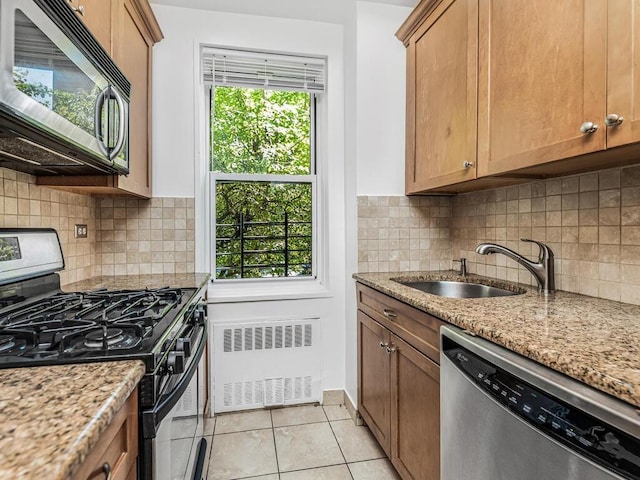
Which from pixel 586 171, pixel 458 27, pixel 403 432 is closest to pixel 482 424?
pixel 403 432

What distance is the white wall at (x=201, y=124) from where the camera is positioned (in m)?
2.21

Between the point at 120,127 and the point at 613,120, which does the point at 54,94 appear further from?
the point at 613,120

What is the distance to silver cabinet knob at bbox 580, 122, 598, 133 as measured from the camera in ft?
3.39

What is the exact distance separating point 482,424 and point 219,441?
156cm

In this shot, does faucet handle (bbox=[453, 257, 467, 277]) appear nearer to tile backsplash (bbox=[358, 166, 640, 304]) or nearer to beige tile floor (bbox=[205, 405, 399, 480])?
tile backsplash (bbox=[358, 166, 640, 304])

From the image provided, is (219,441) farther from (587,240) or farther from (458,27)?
(458,27)

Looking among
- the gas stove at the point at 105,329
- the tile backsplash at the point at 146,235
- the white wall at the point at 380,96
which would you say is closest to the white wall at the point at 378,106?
the white wall at the point at 380,96

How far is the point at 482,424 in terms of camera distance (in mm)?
970

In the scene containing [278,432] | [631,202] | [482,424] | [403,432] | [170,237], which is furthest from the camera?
[170,237]

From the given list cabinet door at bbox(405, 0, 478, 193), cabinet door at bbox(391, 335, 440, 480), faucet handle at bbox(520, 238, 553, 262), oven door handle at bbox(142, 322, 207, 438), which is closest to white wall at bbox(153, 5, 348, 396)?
cabinet door at bbox(405, 0, 478, 193)

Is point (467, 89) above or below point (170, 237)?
above

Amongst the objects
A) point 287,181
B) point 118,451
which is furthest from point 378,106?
point 118,451

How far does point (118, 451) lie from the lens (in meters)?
0.73

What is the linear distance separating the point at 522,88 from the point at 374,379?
150 centimetres
